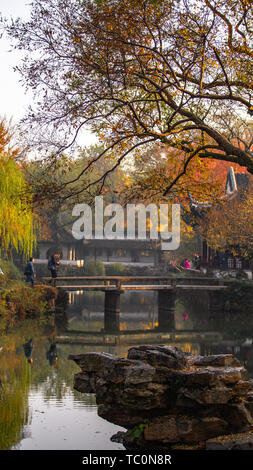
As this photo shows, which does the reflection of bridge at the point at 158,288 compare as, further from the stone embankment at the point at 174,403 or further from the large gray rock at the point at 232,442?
the large gray rock at the point at 232,442

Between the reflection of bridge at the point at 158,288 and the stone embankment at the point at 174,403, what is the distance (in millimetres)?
17438

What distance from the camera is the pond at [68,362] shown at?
33.2 feet

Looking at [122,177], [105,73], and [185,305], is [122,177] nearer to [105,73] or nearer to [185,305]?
[185,305]

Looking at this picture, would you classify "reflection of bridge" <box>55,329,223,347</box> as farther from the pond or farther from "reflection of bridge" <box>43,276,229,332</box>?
"reflection of bridge" <box>43,276,229,332</box>

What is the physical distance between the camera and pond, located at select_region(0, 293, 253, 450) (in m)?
10.1

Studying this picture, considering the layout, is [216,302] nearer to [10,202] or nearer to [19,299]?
[19,299]

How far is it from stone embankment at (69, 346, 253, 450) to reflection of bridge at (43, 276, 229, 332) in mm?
17438

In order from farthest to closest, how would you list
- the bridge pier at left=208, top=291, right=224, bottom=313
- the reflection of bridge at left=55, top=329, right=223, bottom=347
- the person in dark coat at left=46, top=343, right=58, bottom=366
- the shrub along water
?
1. the bridge pier at left=208, top=291, right=224, bottom=313
2. the shrub along water
3. the reflection of bridge at left=55, top=329, right=223, bottom=347
4. the person in dark coat at left=46, top=343, right=58, bottom=366

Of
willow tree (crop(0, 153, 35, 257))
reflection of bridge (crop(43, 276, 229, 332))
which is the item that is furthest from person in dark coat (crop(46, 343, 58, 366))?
reflection of bridge (crop(43, 276, 229, 332))

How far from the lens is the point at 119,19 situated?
35.4 feet

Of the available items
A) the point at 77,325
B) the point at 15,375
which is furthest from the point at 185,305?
the point at 15,375

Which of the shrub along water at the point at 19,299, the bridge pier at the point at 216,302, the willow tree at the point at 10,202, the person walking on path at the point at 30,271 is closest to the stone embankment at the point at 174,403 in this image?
the shrub along water at the point at 19,299

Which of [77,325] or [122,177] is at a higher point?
[122,177]
